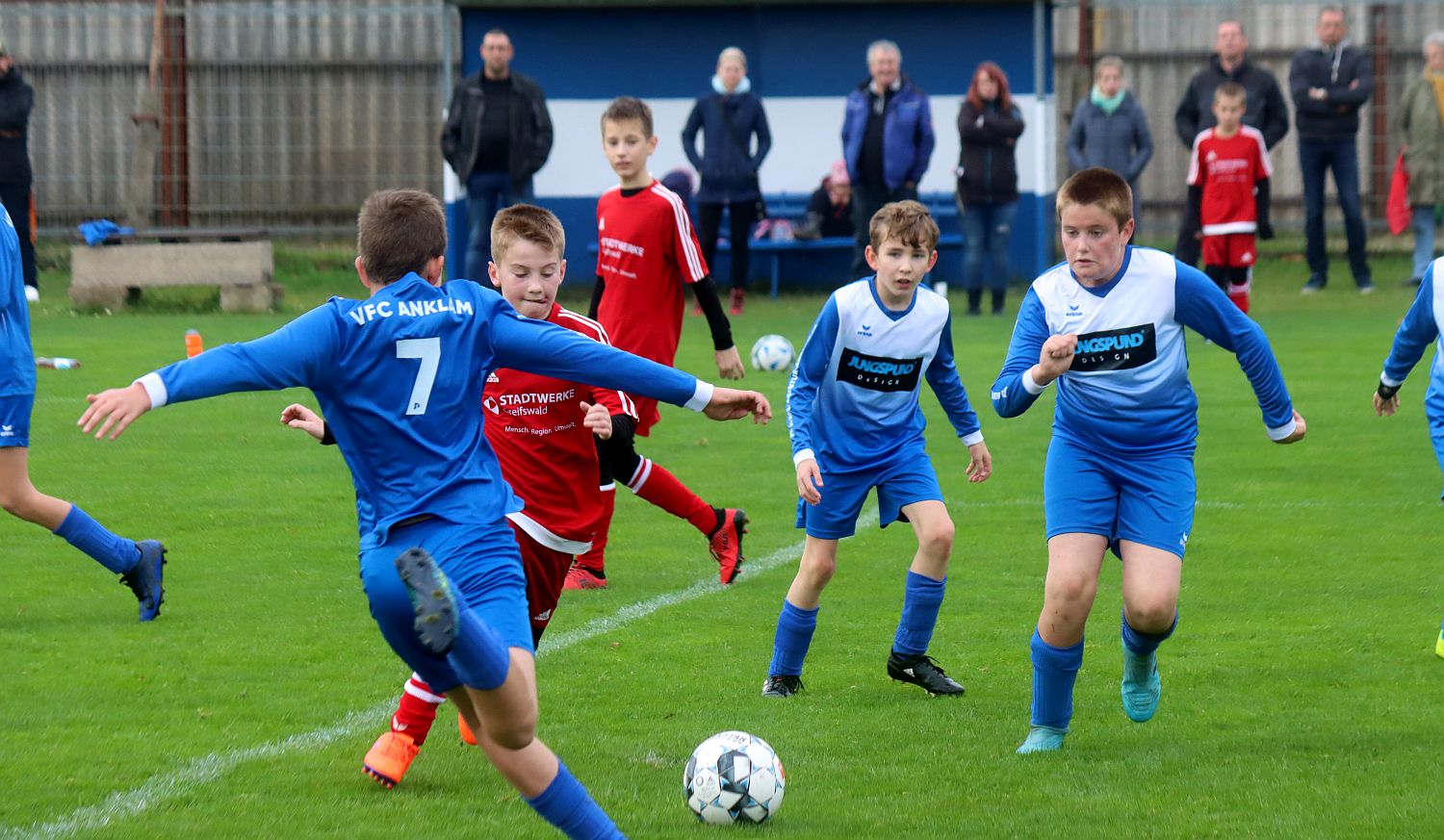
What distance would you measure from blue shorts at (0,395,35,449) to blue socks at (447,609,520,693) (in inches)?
130

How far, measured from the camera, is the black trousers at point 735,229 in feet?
53.4

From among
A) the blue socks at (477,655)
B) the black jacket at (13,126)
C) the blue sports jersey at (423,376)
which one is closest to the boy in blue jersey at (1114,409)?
the blue sports jersey at (423,376)

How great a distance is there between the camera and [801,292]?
19.0 metres

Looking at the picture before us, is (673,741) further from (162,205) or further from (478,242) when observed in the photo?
(162,205)

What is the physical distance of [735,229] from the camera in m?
16.4

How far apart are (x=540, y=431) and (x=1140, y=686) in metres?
1.88

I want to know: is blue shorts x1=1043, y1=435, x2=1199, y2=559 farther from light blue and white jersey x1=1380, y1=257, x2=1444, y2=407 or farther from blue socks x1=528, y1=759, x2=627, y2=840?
blue socks x1=528, y1=759, x2=627, y2=840

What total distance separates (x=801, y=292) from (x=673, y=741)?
14.0 meters

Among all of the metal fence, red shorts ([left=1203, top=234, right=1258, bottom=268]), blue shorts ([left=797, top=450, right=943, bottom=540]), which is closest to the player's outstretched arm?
blue shorts ([left=797, top=450, right=943, bottom=540])

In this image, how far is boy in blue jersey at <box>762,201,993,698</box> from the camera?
5.73 meters

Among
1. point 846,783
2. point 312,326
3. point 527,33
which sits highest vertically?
point 527,33

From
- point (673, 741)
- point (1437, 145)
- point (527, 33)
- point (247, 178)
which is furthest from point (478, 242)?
point (673, 741)

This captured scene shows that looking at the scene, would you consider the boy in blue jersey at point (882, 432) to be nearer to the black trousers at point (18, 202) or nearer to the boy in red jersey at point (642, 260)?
the boy in red jersey at point (642, 260)

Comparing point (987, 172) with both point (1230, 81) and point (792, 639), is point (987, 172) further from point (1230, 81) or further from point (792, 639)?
point (792, 639)
